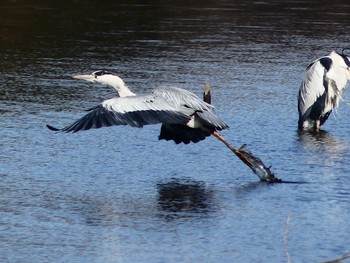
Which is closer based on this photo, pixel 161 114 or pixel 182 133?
pixel 161 114

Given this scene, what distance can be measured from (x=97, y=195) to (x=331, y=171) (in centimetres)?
224

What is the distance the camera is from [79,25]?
1975 centimetres

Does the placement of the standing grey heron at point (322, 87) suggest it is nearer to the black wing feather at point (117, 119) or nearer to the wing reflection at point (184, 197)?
the wing reflection at point (184, 197)

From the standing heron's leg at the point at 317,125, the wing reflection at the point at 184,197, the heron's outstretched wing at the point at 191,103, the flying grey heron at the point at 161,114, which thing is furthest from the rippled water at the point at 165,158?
the heron's outstretched wing at the point at 191,103

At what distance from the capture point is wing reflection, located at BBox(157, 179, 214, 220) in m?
8.72

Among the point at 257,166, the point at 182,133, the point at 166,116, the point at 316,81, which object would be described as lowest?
the point at 257,166

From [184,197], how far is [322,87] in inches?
148

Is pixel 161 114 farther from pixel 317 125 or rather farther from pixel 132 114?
pixel 317 125

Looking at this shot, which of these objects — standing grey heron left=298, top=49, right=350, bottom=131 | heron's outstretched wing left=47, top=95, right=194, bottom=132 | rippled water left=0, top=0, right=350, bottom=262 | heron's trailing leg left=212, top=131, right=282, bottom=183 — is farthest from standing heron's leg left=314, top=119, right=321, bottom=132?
heron's outstretched wing left=47, top=95, right=194, bottom=132

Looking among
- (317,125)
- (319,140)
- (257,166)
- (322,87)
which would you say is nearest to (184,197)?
(257,166)

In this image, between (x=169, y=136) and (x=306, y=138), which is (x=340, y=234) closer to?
(x=169, y=136)

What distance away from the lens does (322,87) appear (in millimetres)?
12352

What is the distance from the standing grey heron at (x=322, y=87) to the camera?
12.2 meters

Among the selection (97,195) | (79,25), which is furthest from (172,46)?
(97,195)
